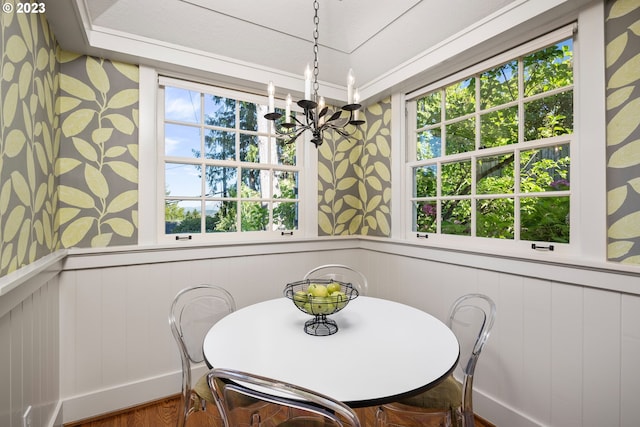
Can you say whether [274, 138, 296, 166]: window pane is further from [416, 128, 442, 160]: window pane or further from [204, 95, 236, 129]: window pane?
[416, 128, 442, 160]: window pane

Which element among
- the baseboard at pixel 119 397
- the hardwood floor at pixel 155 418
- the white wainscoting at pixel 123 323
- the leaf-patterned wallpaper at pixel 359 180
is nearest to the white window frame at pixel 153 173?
the white wainscoting at pixel 123 323

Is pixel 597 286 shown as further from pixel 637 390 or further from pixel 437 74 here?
pixel 437 74

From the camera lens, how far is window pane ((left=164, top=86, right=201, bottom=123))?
2.30 meters

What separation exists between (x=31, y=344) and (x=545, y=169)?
278 cm

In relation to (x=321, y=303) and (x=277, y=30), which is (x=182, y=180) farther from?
(x=321, y=303)

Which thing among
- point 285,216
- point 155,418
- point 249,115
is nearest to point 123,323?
point 155,418

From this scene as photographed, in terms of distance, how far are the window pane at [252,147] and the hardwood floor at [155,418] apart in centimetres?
179

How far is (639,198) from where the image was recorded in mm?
1366

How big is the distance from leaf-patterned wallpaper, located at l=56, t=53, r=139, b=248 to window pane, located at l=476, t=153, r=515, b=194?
236cm

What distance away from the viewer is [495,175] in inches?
79.6

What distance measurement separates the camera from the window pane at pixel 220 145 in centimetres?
245

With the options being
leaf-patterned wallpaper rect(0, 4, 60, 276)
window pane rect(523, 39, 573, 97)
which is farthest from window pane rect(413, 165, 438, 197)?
leaf-patterned wallpaper rect(0, 4, 60, 276)

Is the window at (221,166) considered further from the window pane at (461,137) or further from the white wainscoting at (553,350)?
the white wainscoting at (553,350)

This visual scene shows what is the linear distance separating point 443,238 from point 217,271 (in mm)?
1741
